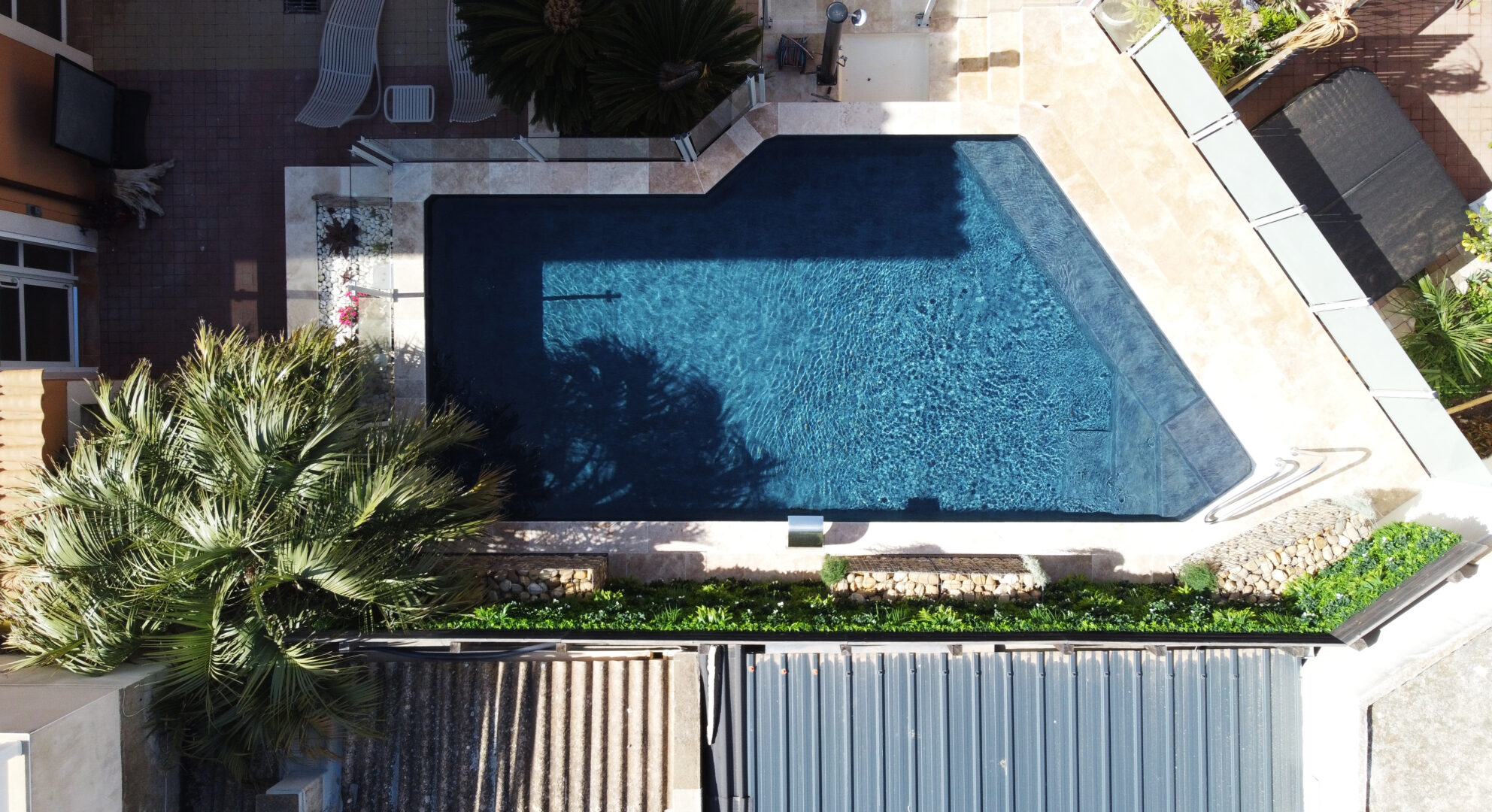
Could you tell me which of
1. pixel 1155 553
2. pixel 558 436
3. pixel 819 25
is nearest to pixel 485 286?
pixel 558 436

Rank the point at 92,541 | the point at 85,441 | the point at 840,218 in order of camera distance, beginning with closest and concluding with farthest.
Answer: the point at 92,541 → the point at 85,441 → the point at 840,218

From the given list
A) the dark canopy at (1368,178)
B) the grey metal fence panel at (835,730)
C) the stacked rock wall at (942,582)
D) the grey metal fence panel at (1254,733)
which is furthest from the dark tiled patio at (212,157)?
the grey metal fence panel at (1254,733)

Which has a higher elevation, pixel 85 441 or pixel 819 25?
pixel 819 25

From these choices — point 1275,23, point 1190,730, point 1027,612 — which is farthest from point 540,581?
point 1275,23

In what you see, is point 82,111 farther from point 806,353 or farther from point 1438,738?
point 1438,738

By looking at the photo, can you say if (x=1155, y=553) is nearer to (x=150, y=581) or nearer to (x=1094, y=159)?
(x=1094, y=159)

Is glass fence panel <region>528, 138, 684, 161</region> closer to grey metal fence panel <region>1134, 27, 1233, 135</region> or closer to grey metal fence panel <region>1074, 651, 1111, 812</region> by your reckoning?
grey metal fence panel <region>1134, 27, 1233, 135</region>
